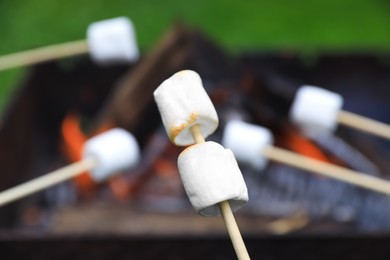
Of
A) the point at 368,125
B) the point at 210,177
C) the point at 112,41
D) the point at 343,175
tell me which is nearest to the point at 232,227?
the point at 210,177

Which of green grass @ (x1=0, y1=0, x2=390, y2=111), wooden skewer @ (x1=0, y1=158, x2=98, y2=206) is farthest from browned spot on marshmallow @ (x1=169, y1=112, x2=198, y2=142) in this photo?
green grass @ (x1=0, y1=0, x2=390, y2=111)

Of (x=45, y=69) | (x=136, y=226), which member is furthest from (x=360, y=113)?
(x=45, y=69)

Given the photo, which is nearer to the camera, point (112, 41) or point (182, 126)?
point (182, 126)

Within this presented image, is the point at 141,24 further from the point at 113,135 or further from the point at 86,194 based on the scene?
the point at 113,135

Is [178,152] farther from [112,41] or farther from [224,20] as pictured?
[224,20]

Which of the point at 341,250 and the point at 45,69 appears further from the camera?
the point at 45,69

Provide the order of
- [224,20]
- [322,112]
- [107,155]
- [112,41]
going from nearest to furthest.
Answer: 1. [107,155]
2. [322,112]
3. [112,41]
4. [224,20]
